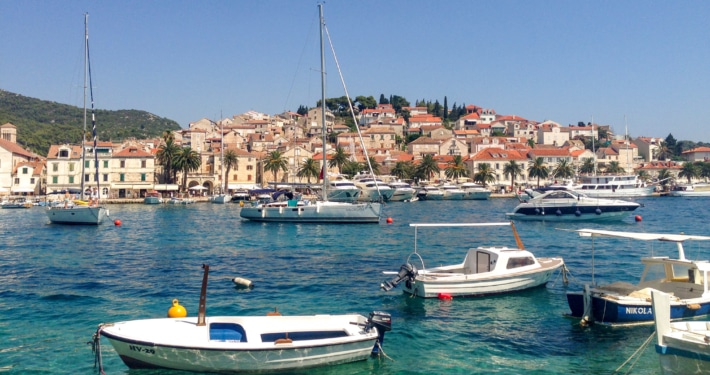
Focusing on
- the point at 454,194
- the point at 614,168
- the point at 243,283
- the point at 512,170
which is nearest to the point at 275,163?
the point at 454,194

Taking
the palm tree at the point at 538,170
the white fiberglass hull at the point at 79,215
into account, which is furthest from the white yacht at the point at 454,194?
the white fiberglass hull at the point at 79,215

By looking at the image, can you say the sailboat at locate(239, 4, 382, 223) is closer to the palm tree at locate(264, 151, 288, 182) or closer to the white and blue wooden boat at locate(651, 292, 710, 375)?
the white and blue wooden boat at locate(651, 292, 710, 375)

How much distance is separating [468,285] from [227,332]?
934 centimetres

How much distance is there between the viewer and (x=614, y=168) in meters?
130

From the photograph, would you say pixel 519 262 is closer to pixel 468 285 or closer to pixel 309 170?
pixel 468 285

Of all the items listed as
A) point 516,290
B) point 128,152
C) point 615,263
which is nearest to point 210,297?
point 516,290

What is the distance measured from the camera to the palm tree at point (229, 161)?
10138 cm

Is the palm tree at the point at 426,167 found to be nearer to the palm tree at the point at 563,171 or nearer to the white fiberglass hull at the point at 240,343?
the palm tree at the point at 563,171

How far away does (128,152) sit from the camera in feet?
308

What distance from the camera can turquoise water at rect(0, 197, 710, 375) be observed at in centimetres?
1468

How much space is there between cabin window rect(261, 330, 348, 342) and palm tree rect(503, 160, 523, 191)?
10589 centimetres

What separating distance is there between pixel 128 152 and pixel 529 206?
65.1 meters

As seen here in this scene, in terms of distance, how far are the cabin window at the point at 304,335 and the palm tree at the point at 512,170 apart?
10589 cm

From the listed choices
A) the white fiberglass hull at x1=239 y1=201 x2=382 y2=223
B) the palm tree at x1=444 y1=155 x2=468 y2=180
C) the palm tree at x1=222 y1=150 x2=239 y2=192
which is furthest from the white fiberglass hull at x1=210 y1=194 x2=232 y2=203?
the palm tree at x1=444 y1=155 x2=468 y2=180
